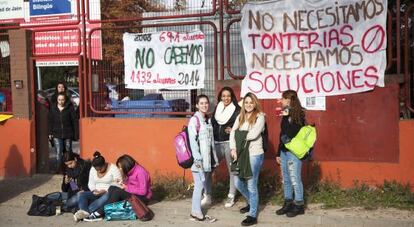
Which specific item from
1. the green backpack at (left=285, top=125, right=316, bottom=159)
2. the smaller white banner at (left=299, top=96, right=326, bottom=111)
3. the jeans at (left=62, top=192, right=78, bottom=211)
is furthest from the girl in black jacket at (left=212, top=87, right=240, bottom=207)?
the jeans at (left=62, top=192, right=78, bottom=211)

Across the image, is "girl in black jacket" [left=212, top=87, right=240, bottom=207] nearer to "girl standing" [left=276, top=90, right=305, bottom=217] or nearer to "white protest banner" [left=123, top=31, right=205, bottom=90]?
"girl standing" [left=276, top=90, right=305, bottom=217]

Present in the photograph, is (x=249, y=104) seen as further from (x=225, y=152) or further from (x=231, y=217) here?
(x=231, y=217)

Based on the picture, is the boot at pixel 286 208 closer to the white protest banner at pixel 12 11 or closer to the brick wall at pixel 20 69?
the brick wall at pixel 20 69

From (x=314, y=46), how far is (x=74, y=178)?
3.95 m

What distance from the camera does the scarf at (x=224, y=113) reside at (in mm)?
7324

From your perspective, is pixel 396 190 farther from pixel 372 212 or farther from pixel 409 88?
pixel 409 88

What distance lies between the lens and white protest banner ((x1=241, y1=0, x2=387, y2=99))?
7.66 meters

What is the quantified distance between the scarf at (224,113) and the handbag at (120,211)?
1.67 meters

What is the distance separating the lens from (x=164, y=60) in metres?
8.91

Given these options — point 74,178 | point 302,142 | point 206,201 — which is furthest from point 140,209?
point 302,142

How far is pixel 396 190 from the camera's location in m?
7.33

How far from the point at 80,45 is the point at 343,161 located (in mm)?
4921

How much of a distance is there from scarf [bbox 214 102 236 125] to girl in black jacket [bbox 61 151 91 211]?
1943mm

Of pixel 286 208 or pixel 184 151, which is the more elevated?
pixel 184 151
